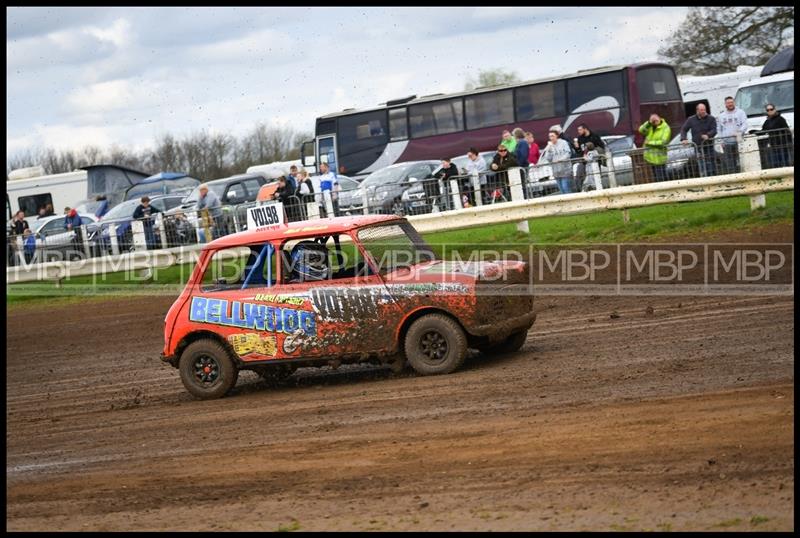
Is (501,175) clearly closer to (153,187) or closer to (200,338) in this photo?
(200,338)

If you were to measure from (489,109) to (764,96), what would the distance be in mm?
9597

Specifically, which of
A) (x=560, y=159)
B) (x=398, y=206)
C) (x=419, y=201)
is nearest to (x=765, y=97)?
(x=560, y=159)

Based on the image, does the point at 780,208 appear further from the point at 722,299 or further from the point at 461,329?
the point at 461,329

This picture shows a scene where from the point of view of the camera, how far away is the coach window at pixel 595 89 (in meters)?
32.0

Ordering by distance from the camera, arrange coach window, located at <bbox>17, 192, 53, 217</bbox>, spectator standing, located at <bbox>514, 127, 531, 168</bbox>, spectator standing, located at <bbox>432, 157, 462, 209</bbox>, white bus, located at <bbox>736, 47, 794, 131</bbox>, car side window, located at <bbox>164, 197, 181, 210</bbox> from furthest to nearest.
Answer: coach window, located at <bbox>17, 192, 53, 217</bbox> → car side window, located at <bbox>164, 197, 181, 210</bbox> → white bus, located at <bbox>736, 47, 794, 131</bbox> → spectator standing, located at <bbox>514, 127, 531, 168</bbox> → spectator standing, located at <bbox>432, 157, 462, 209</bbox>

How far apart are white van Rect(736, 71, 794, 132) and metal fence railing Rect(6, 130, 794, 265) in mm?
7130

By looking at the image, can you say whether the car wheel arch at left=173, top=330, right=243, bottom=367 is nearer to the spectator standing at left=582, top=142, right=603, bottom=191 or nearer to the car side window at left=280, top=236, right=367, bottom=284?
the car side window at left=280, top=236, right=367, bottom=284

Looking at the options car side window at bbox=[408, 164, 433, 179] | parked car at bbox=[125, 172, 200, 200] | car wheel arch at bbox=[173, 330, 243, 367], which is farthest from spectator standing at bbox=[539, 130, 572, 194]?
parked car at bbox=[125, 172, 200, 200]

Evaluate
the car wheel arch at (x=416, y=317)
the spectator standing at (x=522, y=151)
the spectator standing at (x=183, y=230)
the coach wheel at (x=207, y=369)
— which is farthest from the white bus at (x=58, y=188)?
the car wheel arch at (x=416, y=317)

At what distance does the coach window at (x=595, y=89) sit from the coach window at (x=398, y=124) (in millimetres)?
6022

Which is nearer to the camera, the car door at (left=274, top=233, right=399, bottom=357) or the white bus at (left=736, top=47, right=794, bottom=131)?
the car door at (left=274, top=233, right=399, bottom=357)

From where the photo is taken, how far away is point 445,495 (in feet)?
22.4

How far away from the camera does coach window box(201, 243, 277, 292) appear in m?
11.4

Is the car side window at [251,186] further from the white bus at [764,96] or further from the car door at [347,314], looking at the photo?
the car door at [347,314]
